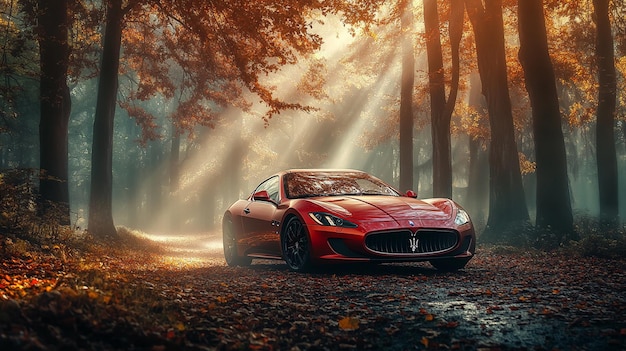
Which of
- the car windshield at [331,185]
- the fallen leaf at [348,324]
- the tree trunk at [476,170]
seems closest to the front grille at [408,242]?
the car windshield at [331,185]

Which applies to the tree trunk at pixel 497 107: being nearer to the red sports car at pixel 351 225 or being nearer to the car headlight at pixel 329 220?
the red sports car at pixel 351 225

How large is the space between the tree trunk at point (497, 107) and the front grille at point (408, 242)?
808 cm

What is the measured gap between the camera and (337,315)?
5574 mm

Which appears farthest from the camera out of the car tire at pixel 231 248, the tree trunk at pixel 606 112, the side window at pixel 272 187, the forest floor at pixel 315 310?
the tree trunk at pixel 606 112

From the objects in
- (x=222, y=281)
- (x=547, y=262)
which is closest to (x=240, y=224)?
(x=222, y=281)

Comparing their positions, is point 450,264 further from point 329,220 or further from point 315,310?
point 315,310

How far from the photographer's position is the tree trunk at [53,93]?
14330 millimetres

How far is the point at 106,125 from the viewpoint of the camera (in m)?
17.5

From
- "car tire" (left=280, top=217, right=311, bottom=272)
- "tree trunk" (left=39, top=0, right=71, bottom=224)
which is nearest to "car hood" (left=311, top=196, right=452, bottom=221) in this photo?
"car tire" (left=280, top=217, right=311, bottom=272)

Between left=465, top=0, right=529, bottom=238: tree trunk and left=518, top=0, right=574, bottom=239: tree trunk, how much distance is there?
207cm

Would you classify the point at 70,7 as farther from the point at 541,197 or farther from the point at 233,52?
the point at 541,197

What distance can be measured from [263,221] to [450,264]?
9.43 ft

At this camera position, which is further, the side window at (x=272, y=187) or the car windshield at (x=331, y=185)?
the side window at (x=272, y=187)

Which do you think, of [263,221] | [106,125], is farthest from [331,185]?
[106,125]
